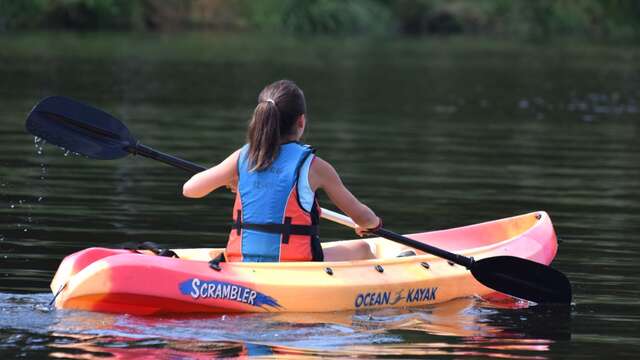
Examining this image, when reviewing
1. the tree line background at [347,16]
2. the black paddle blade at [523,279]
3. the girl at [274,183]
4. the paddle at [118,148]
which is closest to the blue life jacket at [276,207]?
the girl at [274,183]

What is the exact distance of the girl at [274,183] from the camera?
752cm

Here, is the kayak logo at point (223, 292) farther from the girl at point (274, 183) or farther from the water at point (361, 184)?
the girl at point (274, 183)

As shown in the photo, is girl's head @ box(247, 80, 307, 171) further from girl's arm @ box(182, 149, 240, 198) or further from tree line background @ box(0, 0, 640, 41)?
tree line background @ box(0, 0, 640, 41)

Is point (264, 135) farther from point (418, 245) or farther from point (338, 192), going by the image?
point (418, 245)

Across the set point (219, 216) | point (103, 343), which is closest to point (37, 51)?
point (219, 216)

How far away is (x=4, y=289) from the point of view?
26.7ft

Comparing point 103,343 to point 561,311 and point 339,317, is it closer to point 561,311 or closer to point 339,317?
point 339,317

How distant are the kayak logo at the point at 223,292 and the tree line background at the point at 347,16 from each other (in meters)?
40.4

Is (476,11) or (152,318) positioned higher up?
(476,11)

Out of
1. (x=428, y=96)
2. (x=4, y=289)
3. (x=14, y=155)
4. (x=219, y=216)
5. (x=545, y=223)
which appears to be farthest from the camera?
(x=428, y=96)

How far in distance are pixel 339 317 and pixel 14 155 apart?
7.95 metres

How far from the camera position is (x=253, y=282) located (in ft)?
24.6

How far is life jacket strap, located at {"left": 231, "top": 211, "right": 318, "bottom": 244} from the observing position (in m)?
7.64

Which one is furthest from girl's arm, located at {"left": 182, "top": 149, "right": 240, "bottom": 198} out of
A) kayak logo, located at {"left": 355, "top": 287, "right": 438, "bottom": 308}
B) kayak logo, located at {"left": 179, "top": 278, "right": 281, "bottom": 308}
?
kayak logo, located at {"left": 355, "top": 287, "right": 438, "bottom": 308}
